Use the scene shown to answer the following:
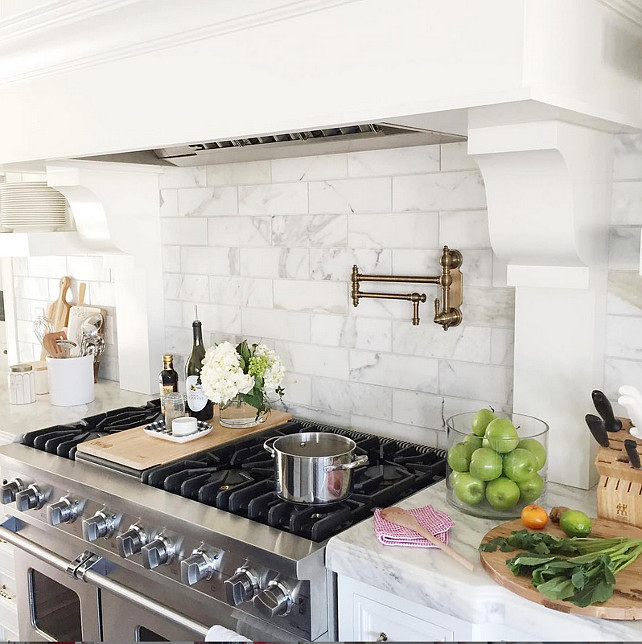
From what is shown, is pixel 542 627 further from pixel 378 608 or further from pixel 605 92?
pixel 605 92

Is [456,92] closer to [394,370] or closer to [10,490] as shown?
[394,370]

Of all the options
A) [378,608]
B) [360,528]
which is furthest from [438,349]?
[378,608]

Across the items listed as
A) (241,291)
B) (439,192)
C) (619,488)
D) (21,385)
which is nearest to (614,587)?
(619,488)

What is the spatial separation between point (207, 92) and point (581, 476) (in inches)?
52.7

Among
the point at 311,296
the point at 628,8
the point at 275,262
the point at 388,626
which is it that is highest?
the point at 628,8

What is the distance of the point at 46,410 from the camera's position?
2828 millimetres

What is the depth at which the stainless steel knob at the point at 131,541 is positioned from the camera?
188cm

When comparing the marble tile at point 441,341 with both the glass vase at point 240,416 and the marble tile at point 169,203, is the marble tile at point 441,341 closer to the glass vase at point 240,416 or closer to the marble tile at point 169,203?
the glass vase at point 240,416

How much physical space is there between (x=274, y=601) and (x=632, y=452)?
82 cm

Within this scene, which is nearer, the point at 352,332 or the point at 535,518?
the point at 535,518

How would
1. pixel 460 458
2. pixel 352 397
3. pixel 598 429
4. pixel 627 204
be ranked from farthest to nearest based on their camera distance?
1. pixel 352 397
2. pixel 627 204
3. pixel 460 458
4. pixel 598 429

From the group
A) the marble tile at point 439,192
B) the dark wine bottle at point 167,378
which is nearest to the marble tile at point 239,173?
the marble tile at point 439,192

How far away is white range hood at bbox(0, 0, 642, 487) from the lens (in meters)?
1.41

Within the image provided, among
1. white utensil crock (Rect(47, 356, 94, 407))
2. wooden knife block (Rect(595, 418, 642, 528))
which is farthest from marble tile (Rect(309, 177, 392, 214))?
white utensil crock (Rect(47, 356, 94, 407))
